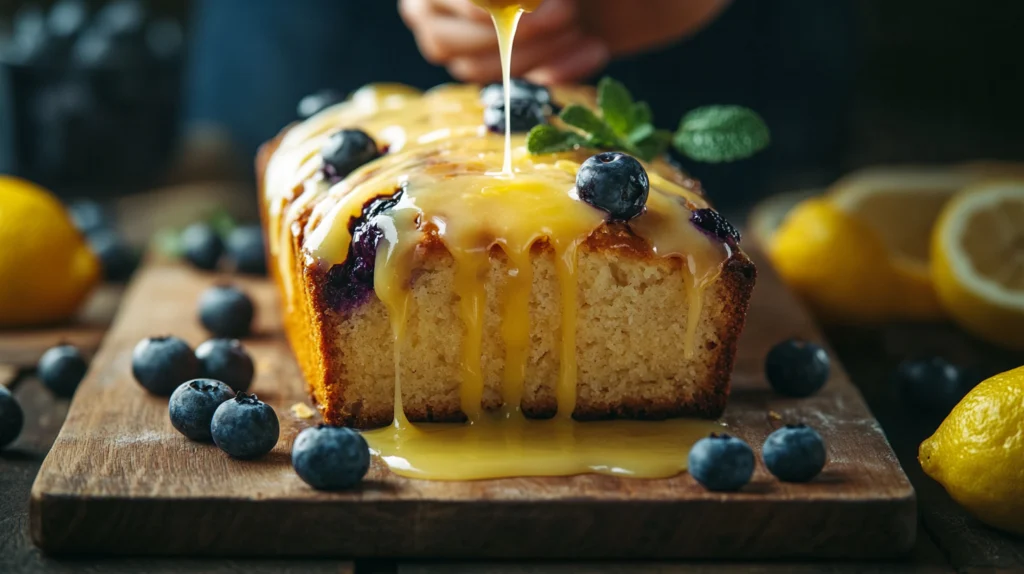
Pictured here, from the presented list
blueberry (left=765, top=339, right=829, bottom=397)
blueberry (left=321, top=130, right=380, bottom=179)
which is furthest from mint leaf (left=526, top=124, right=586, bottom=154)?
blueberry (left=765, top=339, right=829, bottom=397)

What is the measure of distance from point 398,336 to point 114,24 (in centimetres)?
382

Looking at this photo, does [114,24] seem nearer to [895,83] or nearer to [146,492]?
[146,492]

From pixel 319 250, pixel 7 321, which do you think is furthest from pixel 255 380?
pixel 7 321

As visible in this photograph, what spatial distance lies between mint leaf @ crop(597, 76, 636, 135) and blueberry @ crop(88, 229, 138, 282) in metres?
2.73

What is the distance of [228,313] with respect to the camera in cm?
446

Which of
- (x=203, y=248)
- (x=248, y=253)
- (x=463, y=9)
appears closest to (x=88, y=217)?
(x=203, y=248)

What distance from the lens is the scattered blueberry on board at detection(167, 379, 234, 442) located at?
3402 mm

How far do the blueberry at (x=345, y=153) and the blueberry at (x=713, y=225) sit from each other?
47.8 inches

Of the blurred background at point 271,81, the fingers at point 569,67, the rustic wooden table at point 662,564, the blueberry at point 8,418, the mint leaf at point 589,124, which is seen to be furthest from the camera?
the blurred background at point 271,81

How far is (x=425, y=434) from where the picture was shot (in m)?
3.48

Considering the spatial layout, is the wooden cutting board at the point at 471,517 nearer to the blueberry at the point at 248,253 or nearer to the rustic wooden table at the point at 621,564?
the rustic wooden table at the point at 621,564

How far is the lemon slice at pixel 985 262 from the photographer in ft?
15.1

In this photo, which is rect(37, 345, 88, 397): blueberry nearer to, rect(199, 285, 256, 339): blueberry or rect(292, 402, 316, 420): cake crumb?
rect(199, 285, 256, 339): blueberry

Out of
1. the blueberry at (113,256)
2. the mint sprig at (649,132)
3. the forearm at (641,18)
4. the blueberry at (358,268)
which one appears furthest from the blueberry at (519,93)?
the blueberry at (113,256)
